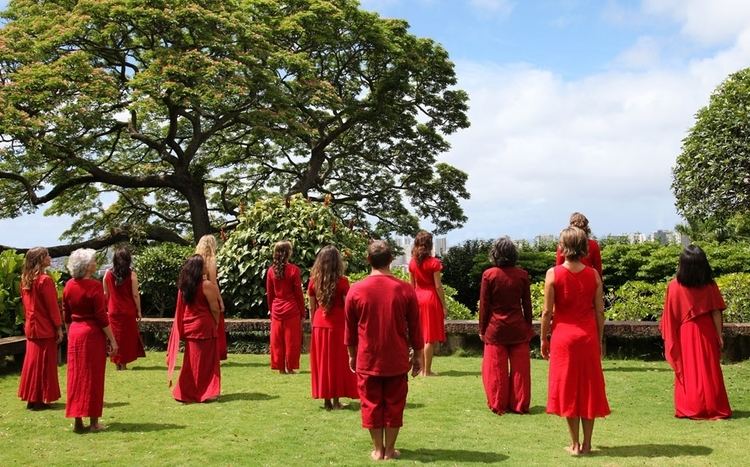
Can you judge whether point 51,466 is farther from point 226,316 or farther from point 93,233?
point 93,233

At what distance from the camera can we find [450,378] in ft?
31.4

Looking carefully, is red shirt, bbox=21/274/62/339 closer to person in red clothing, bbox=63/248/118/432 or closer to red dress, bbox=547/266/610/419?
person in red clothing, bbox=63/248/118/432

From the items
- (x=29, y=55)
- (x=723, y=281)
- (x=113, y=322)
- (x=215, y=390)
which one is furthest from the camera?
(x=29, y=55)

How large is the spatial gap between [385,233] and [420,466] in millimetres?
23106

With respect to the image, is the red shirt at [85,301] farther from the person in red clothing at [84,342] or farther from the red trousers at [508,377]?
the red trousers at [508,377]

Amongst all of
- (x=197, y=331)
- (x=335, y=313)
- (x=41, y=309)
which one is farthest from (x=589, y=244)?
(x=41, y=309)

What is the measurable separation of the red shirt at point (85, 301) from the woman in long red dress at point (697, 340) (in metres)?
5.28

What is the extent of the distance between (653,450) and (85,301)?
504cm

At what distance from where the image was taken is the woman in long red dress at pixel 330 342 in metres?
7.74

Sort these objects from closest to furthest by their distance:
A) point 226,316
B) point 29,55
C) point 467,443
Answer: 1. point 467,443
2. point 226,316
3. point 29,55

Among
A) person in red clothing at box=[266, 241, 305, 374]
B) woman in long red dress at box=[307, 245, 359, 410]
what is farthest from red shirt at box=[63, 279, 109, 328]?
person in red clothing at box=[266, 241, 305, 374]

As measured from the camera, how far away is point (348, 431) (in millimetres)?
6828

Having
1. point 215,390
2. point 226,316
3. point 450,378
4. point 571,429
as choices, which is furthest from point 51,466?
point 226,316

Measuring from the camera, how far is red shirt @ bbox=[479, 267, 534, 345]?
24.3 ft
